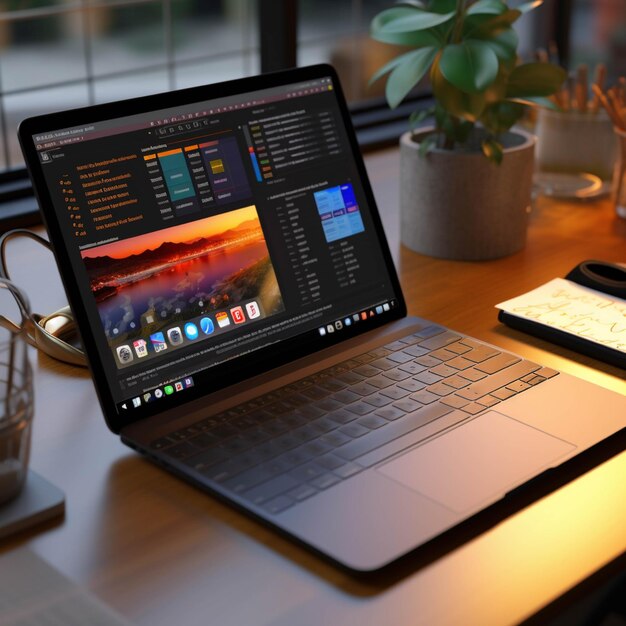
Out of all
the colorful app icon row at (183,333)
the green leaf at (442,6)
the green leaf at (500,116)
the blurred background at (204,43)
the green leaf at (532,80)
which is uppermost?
the green leaf at (442,6)

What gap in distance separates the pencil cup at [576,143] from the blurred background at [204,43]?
1.39ft

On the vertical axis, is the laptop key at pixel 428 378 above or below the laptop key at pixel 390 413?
below

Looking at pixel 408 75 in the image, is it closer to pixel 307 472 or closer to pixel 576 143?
pixel 576 143

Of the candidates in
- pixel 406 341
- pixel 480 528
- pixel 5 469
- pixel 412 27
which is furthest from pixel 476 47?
pixel 5 469

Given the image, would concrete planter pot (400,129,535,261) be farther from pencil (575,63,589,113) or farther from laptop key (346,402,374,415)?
→ laptop key (346,402,374,415)

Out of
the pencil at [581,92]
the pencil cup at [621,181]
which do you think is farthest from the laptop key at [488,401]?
the pencil at [581,92]

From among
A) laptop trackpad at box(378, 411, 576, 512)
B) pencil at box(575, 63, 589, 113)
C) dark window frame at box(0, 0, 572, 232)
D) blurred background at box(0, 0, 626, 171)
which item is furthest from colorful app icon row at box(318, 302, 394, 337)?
blurred background at box(0, 0, 626, 171)

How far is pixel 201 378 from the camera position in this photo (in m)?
0.94

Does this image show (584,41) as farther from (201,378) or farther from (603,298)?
(201,378)

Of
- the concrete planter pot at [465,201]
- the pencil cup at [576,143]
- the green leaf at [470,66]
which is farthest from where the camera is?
the pencil cup at [576,143]

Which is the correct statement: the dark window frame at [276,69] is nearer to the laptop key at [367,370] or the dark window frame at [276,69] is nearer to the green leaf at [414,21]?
the green leaf at [414,21]

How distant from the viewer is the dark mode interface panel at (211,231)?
894 millimetres

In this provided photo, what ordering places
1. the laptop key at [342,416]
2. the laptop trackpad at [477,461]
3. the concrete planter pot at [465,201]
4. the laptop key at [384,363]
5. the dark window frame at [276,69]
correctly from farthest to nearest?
1. the dark window frame at [276,69]
2. the concrete planter pot at [465,201]
3. the laptop key at [384,363]
4. the laptop key at [342,416]
5. the laptop trackpad at [477,461]

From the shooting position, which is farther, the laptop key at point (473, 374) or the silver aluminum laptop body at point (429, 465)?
the laptop key at point (473, 374)
